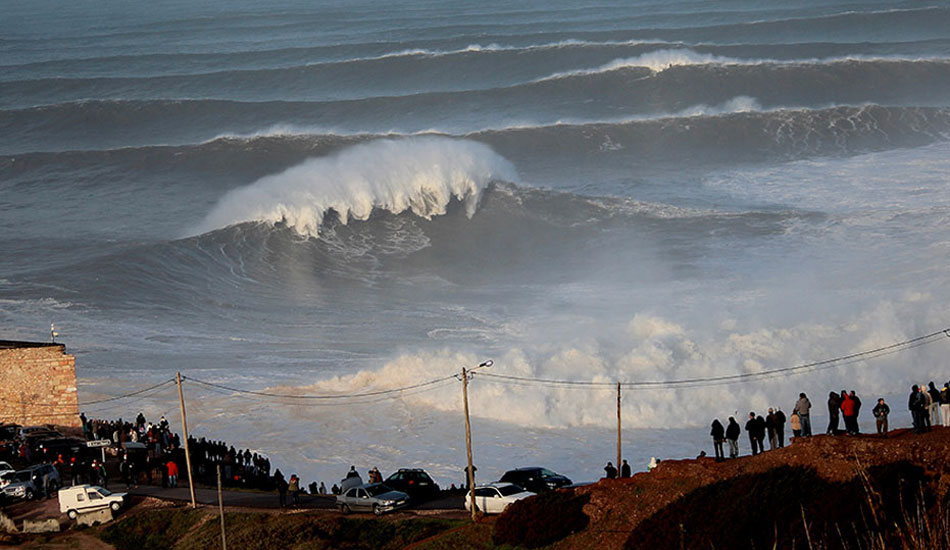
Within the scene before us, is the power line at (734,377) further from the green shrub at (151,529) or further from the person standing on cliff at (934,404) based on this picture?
the green shrub at (151,529)

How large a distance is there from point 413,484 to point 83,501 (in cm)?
593

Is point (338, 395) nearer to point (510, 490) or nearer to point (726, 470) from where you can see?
point (510, 490)

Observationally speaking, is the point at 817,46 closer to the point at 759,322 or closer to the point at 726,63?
the point at 726,63

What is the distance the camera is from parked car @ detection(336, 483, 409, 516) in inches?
878

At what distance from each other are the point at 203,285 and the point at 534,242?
36.2 ft

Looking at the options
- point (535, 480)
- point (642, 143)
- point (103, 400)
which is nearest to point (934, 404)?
point (535, 480)

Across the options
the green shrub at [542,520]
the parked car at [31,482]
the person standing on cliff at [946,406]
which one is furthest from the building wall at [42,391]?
the person standing on cliff at [946,406]

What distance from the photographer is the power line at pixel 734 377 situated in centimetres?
3139

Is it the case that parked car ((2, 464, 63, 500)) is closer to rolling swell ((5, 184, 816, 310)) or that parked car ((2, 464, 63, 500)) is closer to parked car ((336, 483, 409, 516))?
parked car ((336, 483, 409, 516))

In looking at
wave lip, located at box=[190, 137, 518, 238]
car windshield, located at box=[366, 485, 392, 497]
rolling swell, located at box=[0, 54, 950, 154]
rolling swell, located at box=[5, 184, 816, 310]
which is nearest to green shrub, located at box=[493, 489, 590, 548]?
car windshield, located at box=[366, 485, 392, 497]

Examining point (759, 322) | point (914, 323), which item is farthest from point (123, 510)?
point (914, 323)

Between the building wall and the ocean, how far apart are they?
1.90 meters

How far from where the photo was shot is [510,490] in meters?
21.7

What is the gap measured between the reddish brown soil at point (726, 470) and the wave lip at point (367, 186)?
29.3 metres
